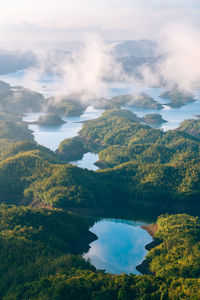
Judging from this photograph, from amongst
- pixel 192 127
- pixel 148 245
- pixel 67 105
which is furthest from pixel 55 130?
pixel 148 245

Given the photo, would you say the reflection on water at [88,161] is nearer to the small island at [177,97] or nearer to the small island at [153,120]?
the small island at [153,120]

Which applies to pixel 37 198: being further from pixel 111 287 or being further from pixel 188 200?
pixel 111 287

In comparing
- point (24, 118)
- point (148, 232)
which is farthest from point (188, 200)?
point (24, 118)

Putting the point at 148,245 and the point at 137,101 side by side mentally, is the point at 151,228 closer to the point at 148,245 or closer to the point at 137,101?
the point at 148,245

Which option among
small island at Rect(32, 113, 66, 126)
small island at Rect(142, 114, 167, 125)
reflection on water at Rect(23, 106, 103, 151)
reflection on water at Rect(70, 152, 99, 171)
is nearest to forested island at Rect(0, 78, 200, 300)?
reflection on water at Rect(70, 152, 99, 171)

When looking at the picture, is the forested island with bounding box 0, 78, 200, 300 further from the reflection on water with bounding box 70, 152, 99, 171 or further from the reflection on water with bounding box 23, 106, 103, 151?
the reflection on water with bounding box 23, 106, 103, 151

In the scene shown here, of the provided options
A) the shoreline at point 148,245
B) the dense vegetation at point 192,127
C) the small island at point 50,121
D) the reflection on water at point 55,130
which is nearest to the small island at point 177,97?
the reflection on water at point 55,130
